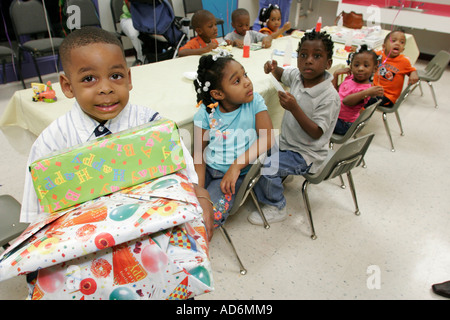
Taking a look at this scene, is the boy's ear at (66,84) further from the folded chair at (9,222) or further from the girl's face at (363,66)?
the girl's face at (363,66)

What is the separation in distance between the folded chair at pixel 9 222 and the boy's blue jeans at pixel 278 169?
43.2 inches

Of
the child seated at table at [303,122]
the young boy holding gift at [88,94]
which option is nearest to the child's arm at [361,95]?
the child seated at table at [303,122]

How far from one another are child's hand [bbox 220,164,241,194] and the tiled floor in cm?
39

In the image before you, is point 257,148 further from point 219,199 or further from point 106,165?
point 106,165

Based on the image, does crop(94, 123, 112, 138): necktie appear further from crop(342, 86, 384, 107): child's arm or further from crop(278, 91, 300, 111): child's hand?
crop(342, 86, 384, 107): child's arm

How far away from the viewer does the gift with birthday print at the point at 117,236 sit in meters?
0.54

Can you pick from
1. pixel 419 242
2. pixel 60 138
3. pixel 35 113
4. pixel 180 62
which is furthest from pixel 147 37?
pixel 419 242

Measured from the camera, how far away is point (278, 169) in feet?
5.41

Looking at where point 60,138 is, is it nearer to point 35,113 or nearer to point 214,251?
point 35,113

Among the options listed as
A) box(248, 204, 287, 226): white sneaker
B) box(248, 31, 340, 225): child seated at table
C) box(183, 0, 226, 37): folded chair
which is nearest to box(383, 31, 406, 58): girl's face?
box(248, 31, 340, 225): child seated at table

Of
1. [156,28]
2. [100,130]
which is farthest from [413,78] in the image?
[100,130]

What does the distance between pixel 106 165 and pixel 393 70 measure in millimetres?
2664

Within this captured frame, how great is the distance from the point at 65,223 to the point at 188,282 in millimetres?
268

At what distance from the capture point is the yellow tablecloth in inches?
55.6
